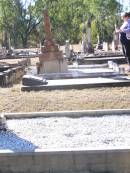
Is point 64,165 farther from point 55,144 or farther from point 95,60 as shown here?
point 95,60

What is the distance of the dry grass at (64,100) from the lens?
9.31 meters

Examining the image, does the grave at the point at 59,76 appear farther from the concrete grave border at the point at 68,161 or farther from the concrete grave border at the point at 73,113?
the concrete grave border at the point at 68,161

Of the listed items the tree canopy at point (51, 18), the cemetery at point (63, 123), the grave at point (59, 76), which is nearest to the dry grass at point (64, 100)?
the cemetery at point (63, 123)

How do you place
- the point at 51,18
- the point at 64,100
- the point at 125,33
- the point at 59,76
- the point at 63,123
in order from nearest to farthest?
1. the point at 63,123
2. the point at 64,100
3. the point at 125,33
4. the point at 59,76
5. the point at 51,18

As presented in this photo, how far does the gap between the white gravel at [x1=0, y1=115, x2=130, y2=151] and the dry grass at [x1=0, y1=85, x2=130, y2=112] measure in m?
1.09

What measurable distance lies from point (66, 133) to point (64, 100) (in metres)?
2.70

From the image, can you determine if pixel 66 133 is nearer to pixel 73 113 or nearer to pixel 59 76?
pixel 73 113

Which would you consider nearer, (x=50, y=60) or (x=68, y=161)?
(x=68, y=161)

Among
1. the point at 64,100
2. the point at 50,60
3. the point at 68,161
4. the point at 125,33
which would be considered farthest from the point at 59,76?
the point at 68,161

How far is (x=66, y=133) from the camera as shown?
23.4 feet

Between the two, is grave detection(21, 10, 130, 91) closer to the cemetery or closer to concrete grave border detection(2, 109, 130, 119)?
the cemetery

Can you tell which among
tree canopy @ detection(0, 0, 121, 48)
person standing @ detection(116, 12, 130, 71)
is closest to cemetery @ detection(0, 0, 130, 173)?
person standing @ detection(116, 12, 130, 71)

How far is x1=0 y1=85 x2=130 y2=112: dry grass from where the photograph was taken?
30.6 feet

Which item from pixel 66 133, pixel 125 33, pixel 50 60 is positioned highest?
pixel 125 33
